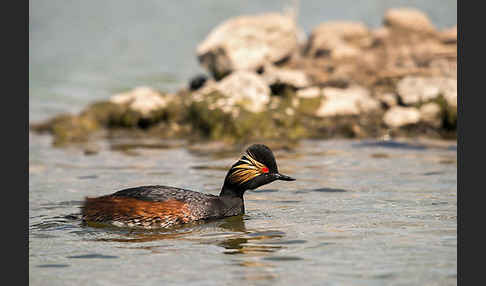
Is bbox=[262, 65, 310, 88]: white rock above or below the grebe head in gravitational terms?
above

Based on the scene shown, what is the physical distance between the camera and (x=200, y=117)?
19.3 m

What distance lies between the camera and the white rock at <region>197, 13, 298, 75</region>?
880 inches

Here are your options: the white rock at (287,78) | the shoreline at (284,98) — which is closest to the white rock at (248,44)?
the shoreline at (284,98)

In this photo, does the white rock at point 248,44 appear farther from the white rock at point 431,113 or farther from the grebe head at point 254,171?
the grebe head at point 254,171

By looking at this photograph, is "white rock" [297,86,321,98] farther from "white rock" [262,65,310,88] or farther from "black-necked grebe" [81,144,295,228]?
"black-necked grebe" [81,144,295,228]

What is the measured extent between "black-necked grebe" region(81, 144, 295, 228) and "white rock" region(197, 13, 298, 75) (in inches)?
490

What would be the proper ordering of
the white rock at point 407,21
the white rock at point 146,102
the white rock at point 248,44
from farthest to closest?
the white rock at point 407,21 → the white rock at point 248,44 → the white rock at point 146,102

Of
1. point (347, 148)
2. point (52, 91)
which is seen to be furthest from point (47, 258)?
point (52, 91)

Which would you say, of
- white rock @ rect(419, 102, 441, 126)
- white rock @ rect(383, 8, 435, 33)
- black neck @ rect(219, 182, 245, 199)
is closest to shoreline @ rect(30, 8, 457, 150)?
white rock @ rect(419, 102, 441, 126)

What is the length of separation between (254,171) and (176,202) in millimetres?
1156

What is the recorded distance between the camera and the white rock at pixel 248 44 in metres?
22.3

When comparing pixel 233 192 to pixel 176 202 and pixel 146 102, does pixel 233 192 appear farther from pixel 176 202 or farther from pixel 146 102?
pixel 146 102

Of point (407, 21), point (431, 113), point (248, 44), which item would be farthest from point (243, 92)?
point (407, 21)

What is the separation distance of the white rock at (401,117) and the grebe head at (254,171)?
9466mm
